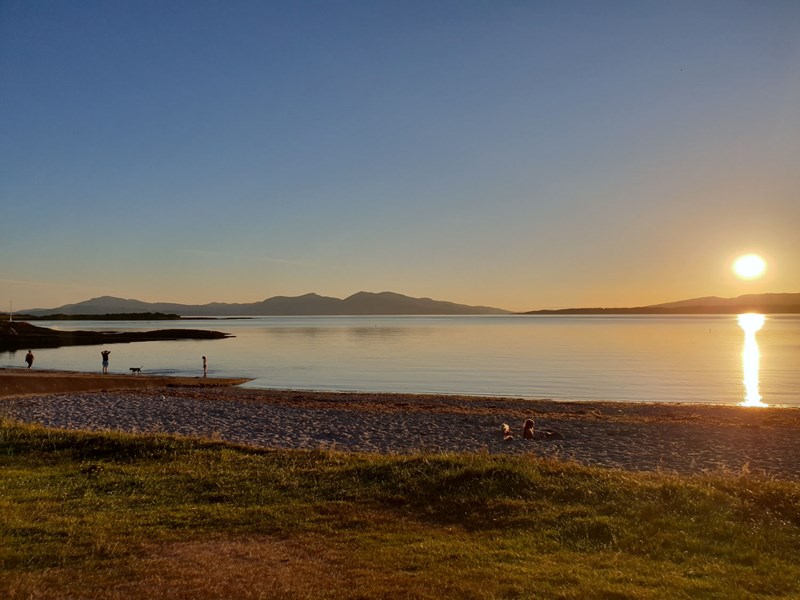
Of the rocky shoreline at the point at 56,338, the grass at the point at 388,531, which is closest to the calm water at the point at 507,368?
the rocky shoreline at the point at 56,338

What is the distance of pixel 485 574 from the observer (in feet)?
25.7

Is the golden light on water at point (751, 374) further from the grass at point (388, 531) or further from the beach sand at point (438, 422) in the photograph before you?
the grass at point (388, 531)

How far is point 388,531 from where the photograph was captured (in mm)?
9875

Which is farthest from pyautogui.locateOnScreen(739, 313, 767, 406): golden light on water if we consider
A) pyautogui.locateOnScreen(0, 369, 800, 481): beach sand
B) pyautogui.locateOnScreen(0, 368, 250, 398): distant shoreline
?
pyautogui.locateOnScreen(0, 368, 250, 398): distant shoreline

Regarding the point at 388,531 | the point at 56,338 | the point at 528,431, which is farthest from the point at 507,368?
the point at 56,338

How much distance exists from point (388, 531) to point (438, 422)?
18623 millimetres

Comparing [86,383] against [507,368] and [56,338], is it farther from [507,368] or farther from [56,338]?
[56,338]

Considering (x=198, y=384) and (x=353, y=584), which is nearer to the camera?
(x=353, y=584)

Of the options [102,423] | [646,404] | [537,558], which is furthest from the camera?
[646,404]

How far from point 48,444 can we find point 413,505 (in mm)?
11290

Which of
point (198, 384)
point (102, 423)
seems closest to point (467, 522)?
point (102, 423)

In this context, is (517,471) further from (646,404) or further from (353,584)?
(646,404)

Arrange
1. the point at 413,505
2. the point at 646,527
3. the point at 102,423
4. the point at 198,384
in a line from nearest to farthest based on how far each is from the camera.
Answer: the point at 646,527, the point at 413,505, the point at 102,423, the point at 198,384

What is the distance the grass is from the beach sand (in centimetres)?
494
